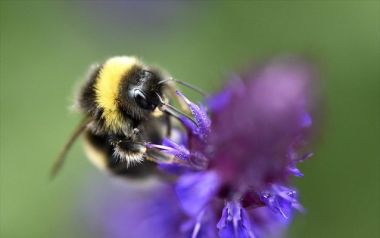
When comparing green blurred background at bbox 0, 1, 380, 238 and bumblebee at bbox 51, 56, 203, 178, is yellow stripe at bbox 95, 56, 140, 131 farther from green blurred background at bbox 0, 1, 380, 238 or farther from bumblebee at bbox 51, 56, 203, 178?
green blurred background at bbox 0, 1, 380, 238

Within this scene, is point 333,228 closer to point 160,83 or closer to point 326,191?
point 326,191

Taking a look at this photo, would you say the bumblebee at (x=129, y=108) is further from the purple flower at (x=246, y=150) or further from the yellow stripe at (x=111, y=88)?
the purple flower at (x=246, y=150)

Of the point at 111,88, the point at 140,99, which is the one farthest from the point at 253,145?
the point at 111,88

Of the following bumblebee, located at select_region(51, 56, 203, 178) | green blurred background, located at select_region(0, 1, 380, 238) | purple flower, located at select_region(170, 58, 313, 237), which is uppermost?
green blurred background, located at select_region(0, 1, 380, 238)

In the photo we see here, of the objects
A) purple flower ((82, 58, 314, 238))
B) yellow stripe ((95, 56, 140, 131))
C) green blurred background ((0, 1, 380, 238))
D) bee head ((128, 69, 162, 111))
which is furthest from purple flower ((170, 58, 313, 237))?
green blurred background ((0, 1, 380, 238))

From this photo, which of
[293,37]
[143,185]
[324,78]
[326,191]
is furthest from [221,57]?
[324,78]

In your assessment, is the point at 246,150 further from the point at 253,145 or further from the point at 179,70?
the point at 179,70
